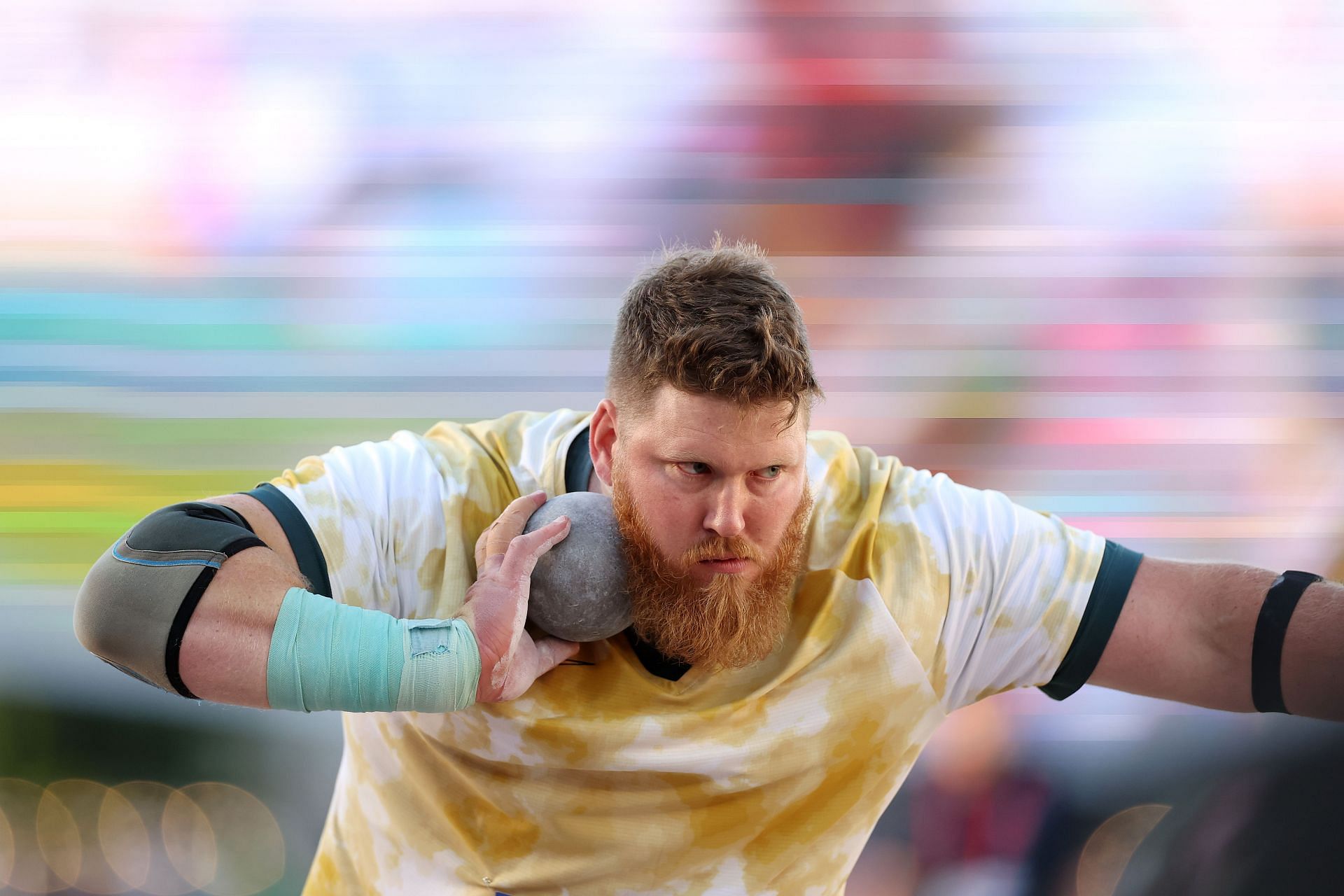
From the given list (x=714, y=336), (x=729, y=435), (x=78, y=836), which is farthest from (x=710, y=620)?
(x=78, y=836)

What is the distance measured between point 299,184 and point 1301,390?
3.78m

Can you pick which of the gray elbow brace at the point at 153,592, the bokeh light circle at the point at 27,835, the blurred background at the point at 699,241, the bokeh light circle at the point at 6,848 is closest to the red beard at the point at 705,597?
the gray elbow brace at the point at 153,592

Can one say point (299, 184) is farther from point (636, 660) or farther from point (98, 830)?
point (636, 660)

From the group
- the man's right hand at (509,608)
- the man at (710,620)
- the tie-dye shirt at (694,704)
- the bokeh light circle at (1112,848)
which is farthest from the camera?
the bokeh light circle at (1112,848)

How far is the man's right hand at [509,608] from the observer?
176 cm

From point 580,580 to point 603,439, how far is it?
357mm

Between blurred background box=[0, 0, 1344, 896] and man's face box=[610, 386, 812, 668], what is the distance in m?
1.94

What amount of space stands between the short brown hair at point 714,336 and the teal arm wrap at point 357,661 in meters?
0.58

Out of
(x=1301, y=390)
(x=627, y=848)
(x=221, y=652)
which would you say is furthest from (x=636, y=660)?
(x=1301, y=390)

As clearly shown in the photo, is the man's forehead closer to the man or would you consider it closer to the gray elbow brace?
the man

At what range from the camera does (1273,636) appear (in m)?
1.94

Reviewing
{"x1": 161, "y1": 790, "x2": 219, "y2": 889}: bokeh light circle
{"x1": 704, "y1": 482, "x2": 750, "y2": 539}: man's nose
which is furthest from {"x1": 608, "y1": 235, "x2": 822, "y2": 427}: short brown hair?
{"x1": 161, "y1": 790, "x2": 219, "y2": 889}: bokeh light circle

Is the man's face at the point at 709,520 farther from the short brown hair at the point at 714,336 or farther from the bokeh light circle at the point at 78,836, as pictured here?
the bokeh light circle at the point at 78,836

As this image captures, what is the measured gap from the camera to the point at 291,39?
13.4 ft
